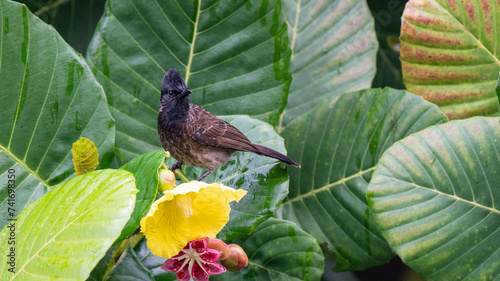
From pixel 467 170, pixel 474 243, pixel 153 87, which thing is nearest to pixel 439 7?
pixel 467 170

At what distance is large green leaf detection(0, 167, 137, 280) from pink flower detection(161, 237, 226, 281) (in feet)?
0.62

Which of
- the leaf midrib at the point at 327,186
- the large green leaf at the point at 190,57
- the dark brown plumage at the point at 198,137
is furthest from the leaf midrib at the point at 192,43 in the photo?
the leaf midrib at the point at 327,186

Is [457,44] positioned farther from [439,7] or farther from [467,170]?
[467,170]

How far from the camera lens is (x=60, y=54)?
3.20 feet

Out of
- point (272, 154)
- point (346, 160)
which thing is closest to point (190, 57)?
point (272, 154)

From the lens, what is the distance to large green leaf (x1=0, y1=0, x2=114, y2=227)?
0.94m

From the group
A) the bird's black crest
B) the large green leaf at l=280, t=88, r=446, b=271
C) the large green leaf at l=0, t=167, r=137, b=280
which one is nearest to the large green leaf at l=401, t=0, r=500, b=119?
the large green leaf at l=280, t=88, r=446, b=271

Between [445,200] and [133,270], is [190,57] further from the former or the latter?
[445,200]

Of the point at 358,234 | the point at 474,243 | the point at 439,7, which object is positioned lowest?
the point at 358,234

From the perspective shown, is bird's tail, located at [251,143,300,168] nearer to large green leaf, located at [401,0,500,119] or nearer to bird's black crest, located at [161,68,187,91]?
bird's black crest, located at [161,68,187,91]

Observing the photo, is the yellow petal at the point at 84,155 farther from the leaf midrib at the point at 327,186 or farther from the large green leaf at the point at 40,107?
the leaf midrib at the point at 327,186

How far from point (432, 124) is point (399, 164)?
0.19 metres

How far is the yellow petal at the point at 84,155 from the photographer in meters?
0.86

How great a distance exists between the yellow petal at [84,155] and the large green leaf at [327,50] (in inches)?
27.1
